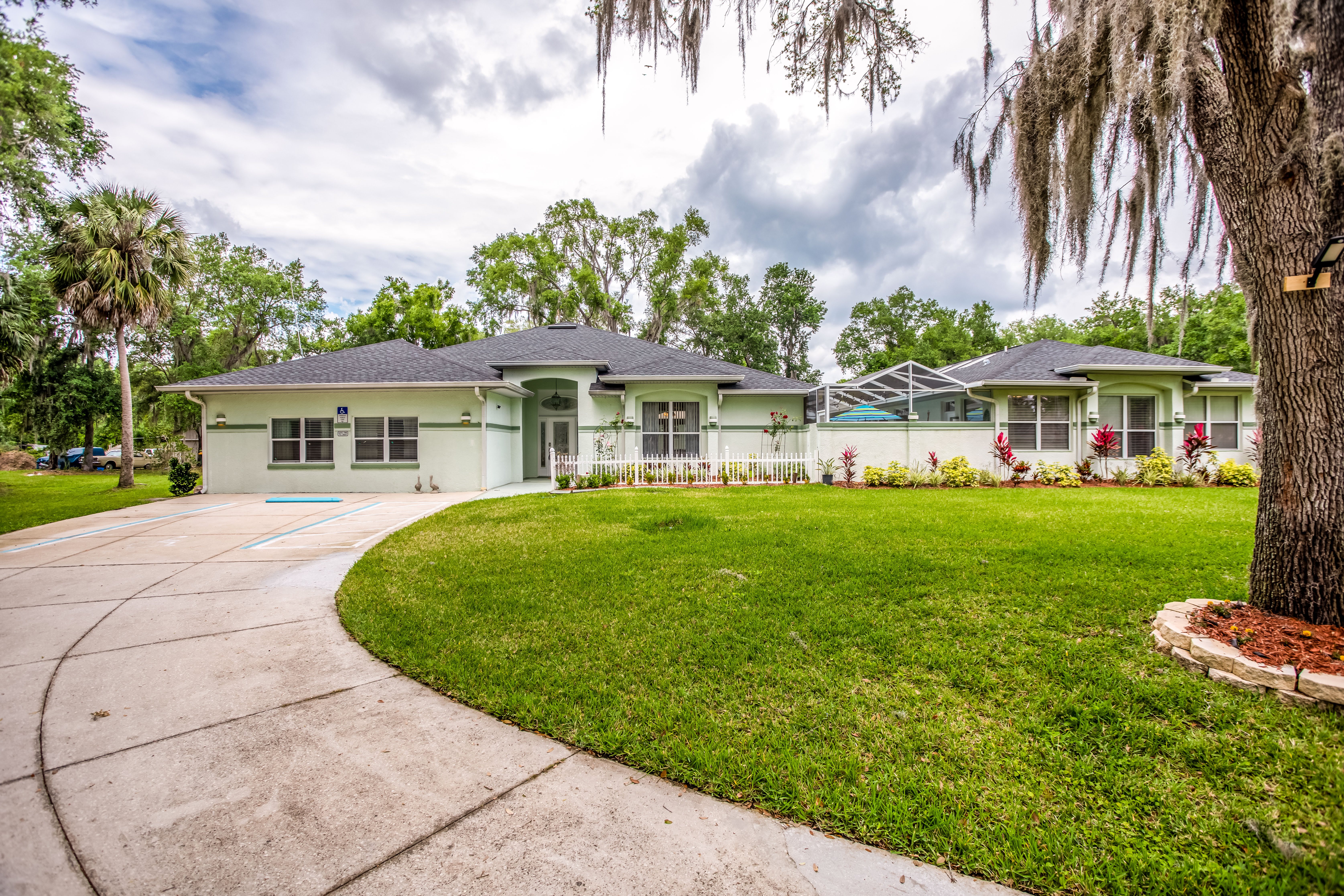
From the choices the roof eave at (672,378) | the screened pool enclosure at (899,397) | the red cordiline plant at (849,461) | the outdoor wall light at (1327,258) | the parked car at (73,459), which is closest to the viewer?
the outdoor wall light at (1327,258)

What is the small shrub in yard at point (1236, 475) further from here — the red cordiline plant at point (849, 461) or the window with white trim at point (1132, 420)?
the red cordiline plant at point (849, 461)

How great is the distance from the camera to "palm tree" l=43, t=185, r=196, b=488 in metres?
14.6

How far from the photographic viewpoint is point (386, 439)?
14.5 metres

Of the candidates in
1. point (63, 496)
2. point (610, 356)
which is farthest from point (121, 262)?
point (610, 356)

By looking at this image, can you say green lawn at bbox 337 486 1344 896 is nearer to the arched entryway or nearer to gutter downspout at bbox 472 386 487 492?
gutter downspout at bbox 472 386 487 492

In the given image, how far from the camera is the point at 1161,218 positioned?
4.09m

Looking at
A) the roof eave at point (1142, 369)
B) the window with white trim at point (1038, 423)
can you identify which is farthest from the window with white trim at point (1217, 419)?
the window with white trim at point (1038, 423)

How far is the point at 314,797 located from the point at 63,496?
19.3 metres

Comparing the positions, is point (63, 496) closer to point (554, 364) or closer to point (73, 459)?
point (554, 364)

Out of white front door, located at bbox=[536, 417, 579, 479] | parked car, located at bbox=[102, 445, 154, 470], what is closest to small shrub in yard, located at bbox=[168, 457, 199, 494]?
white front door, located at bbox=[536, 417, 579, 479]

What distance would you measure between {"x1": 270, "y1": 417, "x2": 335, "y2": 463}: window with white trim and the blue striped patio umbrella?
543 inches

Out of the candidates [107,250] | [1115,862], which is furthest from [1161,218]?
[107,250]

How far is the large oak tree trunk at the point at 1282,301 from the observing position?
3.18m

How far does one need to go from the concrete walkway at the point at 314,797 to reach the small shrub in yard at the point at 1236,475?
16.7 meters
